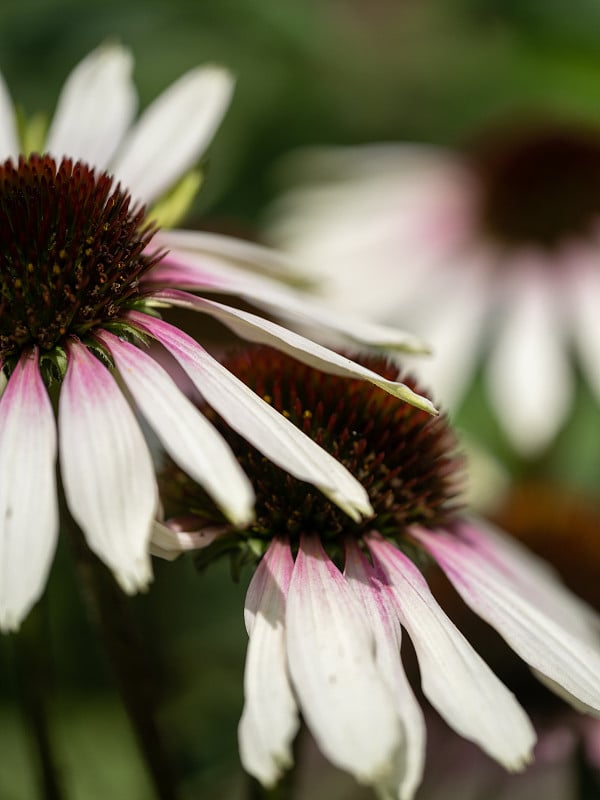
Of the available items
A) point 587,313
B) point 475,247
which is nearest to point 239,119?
point 475,247

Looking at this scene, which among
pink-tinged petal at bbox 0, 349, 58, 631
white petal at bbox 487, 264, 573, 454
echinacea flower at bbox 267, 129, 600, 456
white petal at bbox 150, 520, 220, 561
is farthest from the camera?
echinacea flower at bbox 267, 129, 600, 456

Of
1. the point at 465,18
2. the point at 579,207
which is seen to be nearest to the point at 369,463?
the point at 579,207

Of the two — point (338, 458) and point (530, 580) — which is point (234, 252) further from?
point (530, 580)

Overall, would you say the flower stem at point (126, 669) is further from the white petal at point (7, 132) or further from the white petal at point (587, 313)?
the white petal at point (587, 313)

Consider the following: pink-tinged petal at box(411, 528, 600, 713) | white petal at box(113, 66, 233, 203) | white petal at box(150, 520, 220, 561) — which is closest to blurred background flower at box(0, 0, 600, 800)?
white petal at box(150, 520, 220, 561)

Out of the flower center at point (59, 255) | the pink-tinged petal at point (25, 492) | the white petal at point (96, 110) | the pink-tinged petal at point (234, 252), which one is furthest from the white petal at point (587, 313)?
the pink-tinged petal at point (25, 492)

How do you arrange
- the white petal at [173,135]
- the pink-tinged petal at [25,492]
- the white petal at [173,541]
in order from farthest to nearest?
the white petal at [173,135] → the white petal at [173,541] → the pink-tinged petal at [25,492]

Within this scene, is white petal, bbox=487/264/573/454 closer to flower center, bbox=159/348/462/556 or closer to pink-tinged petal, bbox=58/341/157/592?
flower center, bbox=159/348/462/556
